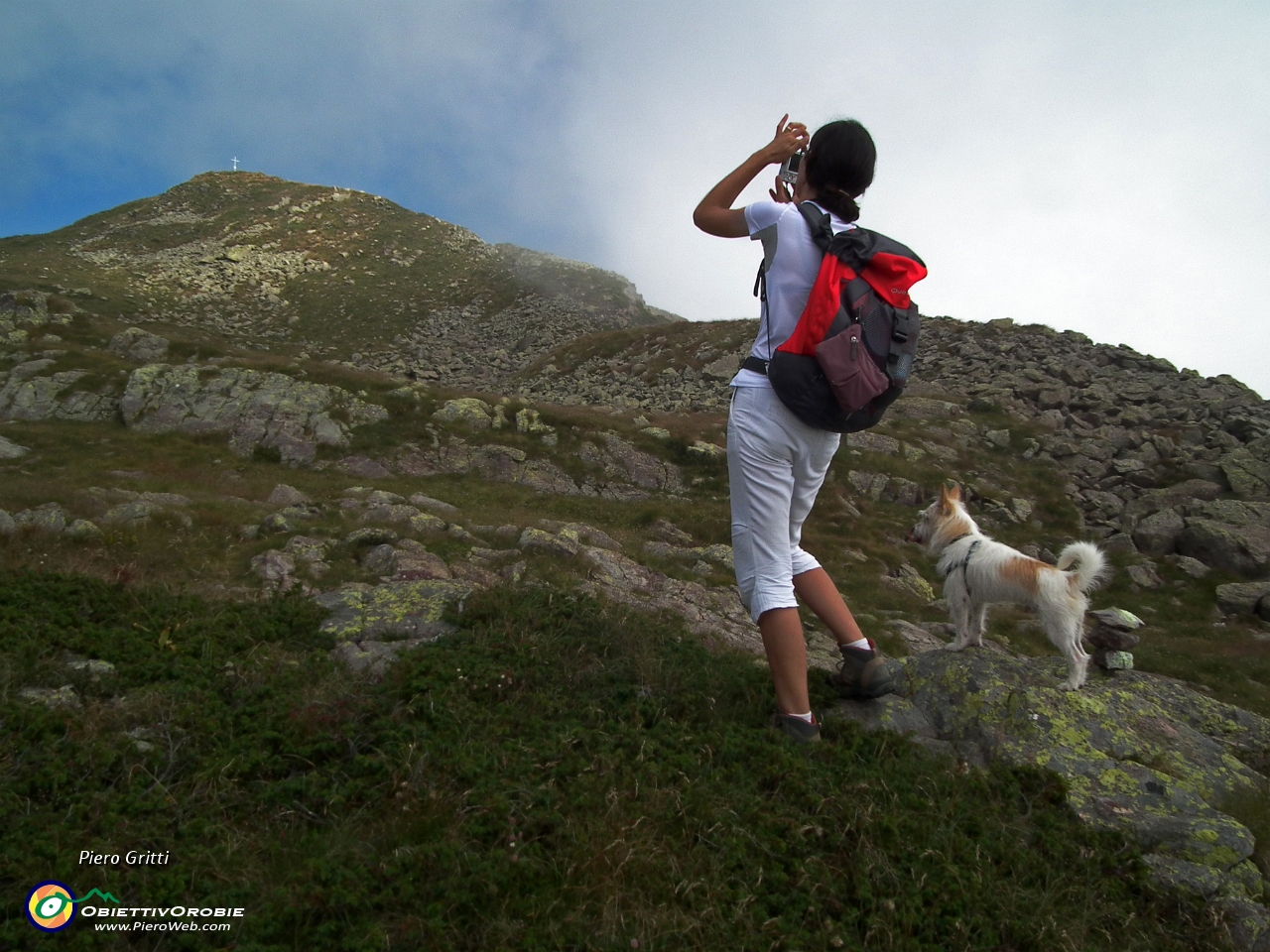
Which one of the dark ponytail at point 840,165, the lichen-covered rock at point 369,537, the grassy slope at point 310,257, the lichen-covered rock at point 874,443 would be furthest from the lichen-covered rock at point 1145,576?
the grassy slope at point 310,257

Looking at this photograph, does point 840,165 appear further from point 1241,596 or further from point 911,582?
point 1241,596

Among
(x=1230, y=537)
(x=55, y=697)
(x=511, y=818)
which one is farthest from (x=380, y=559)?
(x=1230, y=537)

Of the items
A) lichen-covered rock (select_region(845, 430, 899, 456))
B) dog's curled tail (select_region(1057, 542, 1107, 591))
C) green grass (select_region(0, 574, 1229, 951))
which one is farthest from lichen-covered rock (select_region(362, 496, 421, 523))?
lichen-covered rock (select_region(845, 430, 899, 456))

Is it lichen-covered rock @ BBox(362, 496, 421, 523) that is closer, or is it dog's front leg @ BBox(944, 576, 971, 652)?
dog's front leg @ BBox(944, 576, 971, 652)

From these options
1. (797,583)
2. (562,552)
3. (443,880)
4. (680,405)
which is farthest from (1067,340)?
(443,880)

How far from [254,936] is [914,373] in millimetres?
42826

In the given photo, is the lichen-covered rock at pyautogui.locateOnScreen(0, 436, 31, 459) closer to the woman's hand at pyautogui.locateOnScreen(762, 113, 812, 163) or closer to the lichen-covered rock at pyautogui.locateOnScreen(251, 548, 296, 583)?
the lichen-covered rock at pyautogui.locateOnScreen(251, 548, 296, 583)

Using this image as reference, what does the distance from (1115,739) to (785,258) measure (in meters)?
4.17

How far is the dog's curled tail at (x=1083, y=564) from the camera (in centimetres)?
602

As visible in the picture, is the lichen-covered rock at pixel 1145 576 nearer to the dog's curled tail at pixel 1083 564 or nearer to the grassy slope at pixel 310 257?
the dog's curled tail at pixel 1083 564

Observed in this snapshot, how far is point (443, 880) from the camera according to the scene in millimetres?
2893

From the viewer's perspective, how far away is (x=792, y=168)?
13.9ft

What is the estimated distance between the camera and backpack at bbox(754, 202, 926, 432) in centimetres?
377

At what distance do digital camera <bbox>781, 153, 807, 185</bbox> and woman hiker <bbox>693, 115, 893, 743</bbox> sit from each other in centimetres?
5
